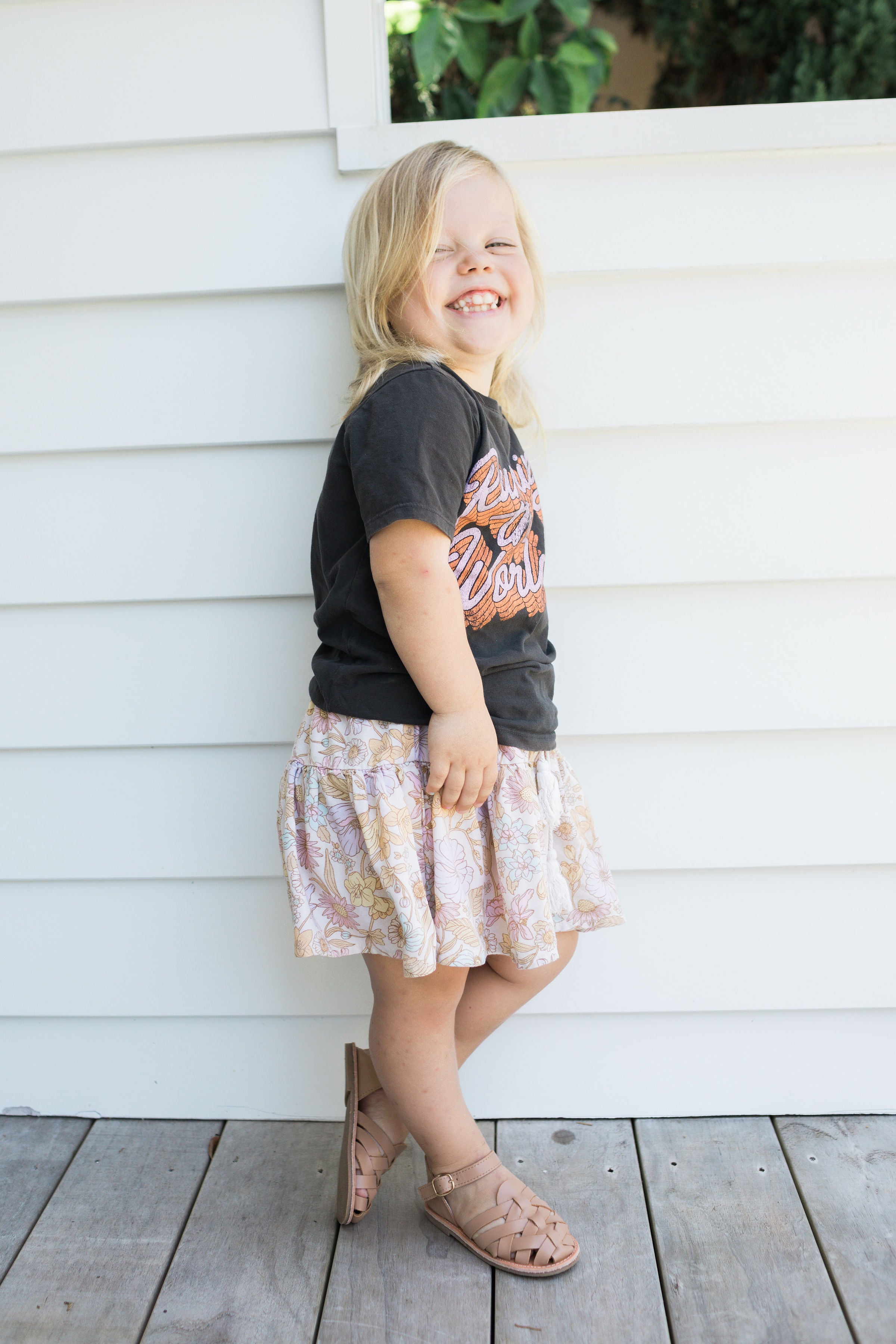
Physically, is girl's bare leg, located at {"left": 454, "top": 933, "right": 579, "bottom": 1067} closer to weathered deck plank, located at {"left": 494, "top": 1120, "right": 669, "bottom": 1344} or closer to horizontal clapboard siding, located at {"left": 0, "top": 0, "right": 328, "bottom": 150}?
weathered deck plank, located at {"left": 494, "top": 1120, "right": 669, "bottom": 1344}

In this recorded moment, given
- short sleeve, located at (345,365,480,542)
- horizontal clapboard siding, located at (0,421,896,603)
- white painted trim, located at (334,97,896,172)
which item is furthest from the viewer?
horizontal clapboard siding, located at (0,421,896,603)

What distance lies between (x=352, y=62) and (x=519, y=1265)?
1.52 metres

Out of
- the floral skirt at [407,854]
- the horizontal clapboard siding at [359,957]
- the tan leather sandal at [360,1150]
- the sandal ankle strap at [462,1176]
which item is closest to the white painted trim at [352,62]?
the floral skirt at [407,854]

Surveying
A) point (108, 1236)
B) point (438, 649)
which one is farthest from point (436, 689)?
point (108, 1236)

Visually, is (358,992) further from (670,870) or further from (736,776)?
(736,776)

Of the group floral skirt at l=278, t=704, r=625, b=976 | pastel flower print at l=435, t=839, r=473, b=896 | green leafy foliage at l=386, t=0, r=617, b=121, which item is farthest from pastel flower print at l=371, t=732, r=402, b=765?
green leafy foliage at l=386, t=0, r=617, b=121

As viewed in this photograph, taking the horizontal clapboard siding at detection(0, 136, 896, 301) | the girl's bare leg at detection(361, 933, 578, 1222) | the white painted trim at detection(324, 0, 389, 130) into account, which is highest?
the white painted trim at detection(324, 0, 389, 130)

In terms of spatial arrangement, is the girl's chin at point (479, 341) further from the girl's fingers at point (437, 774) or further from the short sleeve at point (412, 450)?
the girl's fingers at point (437, 774)

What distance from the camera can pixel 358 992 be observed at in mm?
1542

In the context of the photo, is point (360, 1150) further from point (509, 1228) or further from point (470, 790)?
point (470, 790)

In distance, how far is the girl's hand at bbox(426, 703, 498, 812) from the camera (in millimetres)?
1124

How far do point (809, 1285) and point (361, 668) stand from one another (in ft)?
2.98

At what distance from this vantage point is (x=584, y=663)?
1439 mm

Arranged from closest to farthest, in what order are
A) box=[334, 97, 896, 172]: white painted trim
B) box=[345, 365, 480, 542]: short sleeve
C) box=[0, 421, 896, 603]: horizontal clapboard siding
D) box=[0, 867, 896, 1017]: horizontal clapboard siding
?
box=[345, 365, 480, 542]: short sleeve < box=[334, 97, 896, 172]: white painted trim < box=[0, 421, 896, 603]: horizontal clapboard siding < box=[0, 867, 896, 1017]: horizontal clapboard siding
